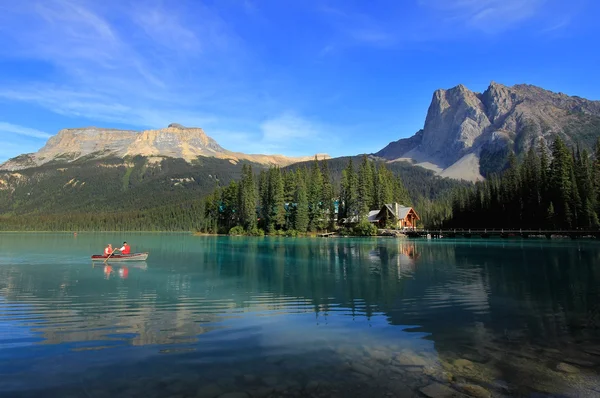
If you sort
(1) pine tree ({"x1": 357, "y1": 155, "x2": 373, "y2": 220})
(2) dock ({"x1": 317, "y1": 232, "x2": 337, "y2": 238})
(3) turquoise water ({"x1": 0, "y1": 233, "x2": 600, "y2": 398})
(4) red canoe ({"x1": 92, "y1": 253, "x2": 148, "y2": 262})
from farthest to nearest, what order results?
(1) pine tree ({"x1": 357, "y1": 155, "x2": 373, "y2": 220}) < (2) dock ({"x1": 317, "y1": 232, "x2": 337, "y2": 238}) < (4) red canoe ({"x1": 92, "y1": 253, "x2": 148, "y2": 262}) < (3) turquoise water ({"x1": 0, "y1": 233, "x2": 600, "y2": 398})

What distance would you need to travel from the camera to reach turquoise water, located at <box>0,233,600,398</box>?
28.9 feet

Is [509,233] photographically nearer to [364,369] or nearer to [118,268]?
[118,268]

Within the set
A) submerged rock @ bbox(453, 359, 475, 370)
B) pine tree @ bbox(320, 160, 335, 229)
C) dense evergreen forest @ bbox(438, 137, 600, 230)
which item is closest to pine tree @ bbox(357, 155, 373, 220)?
pine tree @ bbox(320, 160, 335, 229)

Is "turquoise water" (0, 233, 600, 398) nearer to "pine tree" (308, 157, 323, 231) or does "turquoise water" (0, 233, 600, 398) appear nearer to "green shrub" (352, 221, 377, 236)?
"green shrub" (352, 221, 377, 236)

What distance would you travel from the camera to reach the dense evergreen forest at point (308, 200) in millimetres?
100125

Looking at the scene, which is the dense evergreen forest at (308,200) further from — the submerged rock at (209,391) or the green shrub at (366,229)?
the submerged rock at (209,391)

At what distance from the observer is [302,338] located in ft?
41.3

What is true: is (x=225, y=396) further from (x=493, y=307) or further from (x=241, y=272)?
(x=241, y=272)

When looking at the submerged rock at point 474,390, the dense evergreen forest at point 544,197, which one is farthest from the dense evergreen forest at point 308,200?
the submerged rock at point 474,390

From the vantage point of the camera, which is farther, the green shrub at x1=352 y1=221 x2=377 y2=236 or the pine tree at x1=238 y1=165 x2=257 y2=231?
the pine tree at x1=238 y1=165 x2=257 y2=231

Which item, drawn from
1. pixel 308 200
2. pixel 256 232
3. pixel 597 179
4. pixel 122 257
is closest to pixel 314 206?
pixel 308 200

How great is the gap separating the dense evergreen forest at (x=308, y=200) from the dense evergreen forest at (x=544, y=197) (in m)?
24.7

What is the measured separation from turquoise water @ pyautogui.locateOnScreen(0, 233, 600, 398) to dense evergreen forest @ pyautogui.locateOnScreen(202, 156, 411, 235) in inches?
2944

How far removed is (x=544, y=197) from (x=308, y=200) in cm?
5537
